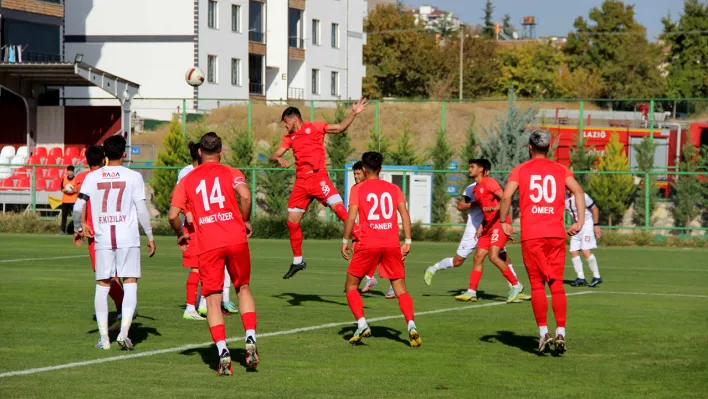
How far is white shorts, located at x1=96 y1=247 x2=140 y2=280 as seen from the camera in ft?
34.0

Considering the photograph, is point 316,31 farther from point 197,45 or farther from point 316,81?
point 197,45

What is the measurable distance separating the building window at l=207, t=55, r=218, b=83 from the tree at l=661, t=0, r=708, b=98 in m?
30.3

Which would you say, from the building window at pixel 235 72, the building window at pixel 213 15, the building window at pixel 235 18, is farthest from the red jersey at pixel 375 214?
the building window at pixel 235 18

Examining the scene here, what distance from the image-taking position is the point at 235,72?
222 ft

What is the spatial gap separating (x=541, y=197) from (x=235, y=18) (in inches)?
2328

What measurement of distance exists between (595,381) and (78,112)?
38.1 meters

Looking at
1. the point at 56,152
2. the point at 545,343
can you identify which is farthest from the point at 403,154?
the point at 545,343

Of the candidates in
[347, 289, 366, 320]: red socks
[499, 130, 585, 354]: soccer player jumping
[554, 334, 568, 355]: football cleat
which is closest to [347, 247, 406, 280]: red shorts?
[347, 289, 366, 320]: red socks

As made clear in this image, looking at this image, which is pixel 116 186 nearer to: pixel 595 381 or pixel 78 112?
pixel 595 381

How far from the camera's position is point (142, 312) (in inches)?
532

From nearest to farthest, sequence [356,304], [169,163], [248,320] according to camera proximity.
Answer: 1. [248,320]
2. [356,304]
3. [169,163]

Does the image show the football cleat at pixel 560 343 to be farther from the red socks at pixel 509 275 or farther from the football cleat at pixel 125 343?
the red socks at pixel 509 275

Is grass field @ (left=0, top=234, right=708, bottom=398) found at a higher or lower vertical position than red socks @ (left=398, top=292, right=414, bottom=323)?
lower

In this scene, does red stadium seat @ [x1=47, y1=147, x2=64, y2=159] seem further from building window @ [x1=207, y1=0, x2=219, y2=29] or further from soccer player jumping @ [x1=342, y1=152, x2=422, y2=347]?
soccer player jumping @ [x1=342, y1=152, x2=422, y2=347]
